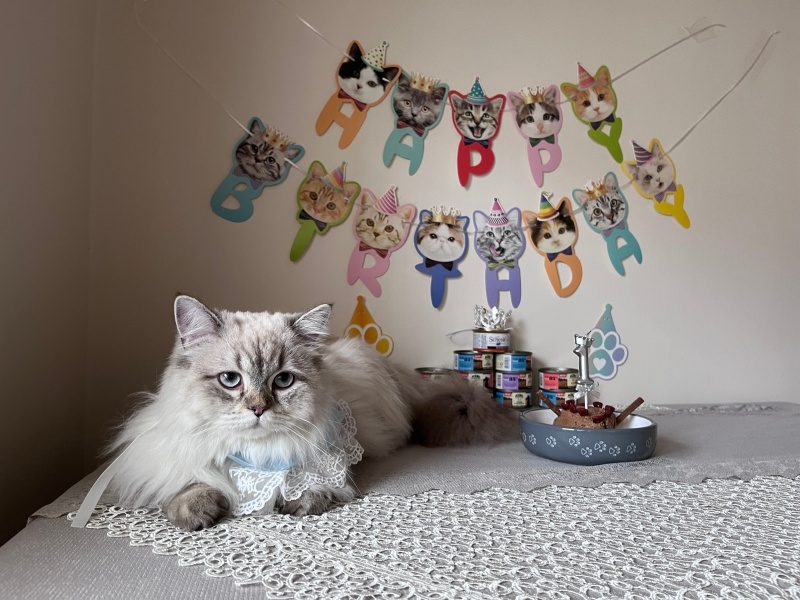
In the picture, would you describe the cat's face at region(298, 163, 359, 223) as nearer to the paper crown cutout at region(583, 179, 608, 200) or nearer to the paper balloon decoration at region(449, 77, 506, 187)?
the paper balloon decoration at region(449, 77, 506, 187)

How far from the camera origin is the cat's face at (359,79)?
1958 millimetres

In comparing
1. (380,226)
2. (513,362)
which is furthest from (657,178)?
(380,226)

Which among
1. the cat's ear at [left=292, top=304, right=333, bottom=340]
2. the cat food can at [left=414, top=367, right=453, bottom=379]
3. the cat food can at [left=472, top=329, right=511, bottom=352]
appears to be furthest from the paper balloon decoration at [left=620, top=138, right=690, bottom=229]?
the cat's ear at [left=292, top=304, right=333, bottom=340]

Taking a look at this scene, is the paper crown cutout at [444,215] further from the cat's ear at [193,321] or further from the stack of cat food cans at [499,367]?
the cat's ear at [193,321]

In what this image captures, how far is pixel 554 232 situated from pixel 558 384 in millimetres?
541

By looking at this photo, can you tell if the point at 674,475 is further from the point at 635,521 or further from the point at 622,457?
the point at 635,521

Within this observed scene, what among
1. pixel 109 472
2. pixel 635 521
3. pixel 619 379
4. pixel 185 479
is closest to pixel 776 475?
pixel 635 521

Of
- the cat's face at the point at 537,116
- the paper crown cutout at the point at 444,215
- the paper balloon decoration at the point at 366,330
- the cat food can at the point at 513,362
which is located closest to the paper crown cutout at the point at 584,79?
the cat's face at the point at 537,116

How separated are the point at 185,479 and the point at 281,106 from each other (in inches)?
52.6

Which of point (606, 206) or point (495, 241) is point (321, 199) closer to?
point (495, 241)

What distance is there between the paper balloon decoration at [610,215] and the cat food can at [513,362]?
537 millimetres

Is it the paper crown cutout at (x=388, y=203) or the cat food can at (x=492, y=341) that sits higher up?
the paper crown cutout at (x=388, y=203)

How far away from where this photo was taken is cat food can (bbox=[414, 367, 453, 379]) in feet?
5.71

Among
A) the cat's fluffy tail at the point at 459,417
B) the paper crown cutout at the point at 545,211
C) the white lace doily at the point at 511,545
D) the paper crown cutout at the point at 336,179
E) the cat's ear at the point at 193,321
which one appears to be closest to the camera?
the white lace doily at the point at 511,545
